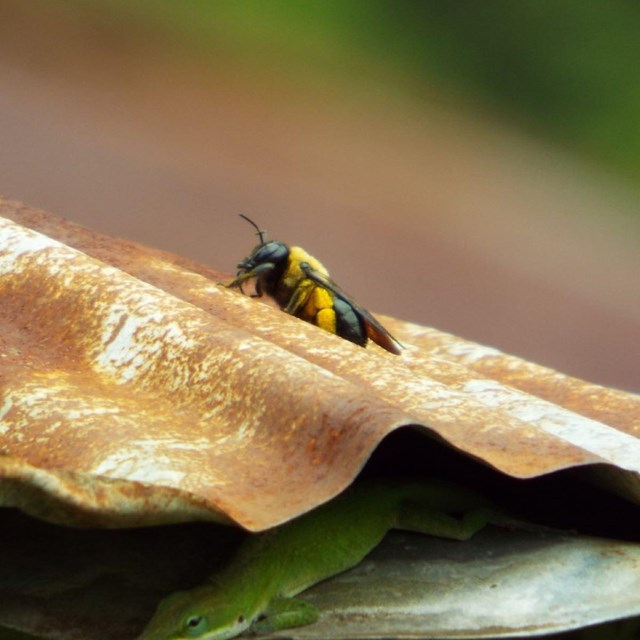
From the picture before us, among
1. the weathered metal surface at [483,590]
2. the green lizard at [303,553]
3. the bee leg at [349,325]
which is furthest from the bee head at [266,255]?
the weathered metal surface at [483,590]

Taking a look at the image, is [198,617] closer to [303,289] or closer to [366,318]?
[366,318]

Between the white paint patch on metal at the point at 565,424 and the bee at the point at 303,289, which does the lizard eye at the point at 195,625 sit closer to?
the white paint patch on metal at the point at 565,424

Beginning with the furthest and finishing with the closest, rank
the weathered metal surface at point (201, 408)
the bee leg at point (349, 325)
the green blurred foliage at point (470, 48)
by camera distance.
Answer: the green blurred foliage at point (470, 48) < the bee leg at point (349, 325) < the weathered metal surface at point (201, 408)

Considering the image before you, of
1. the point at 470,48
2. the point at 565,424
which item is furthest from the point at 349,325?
the point at 470,48

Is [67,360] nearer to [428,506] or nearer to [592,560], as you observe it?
[428,506]

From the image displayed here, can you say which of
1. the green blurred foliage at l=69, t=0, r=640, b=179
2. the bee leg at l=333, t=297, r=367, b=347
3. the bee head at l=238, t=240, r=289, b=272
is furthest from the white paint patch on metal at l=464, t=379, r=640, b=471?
the green blurred foliage at l=69, t=0, r=640, b=179

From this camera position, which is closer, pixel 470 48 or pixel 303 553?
pixel 303 553

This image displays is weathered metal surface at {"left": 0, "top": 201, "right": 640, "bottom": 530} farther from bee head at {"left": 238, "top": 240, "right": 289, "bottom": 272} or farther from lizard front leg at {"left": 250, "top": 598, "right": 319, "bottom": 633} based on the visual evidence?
bee head at {"left": 238, "top": 240, "right": 289, "bottom": 272}

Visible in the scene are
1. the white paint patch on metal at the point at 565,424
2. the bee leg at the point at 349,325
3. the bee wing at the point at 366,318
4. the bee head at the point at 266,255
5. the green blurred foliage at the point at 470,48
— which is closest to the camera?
the white paint patch on metal at the point at 565,424
